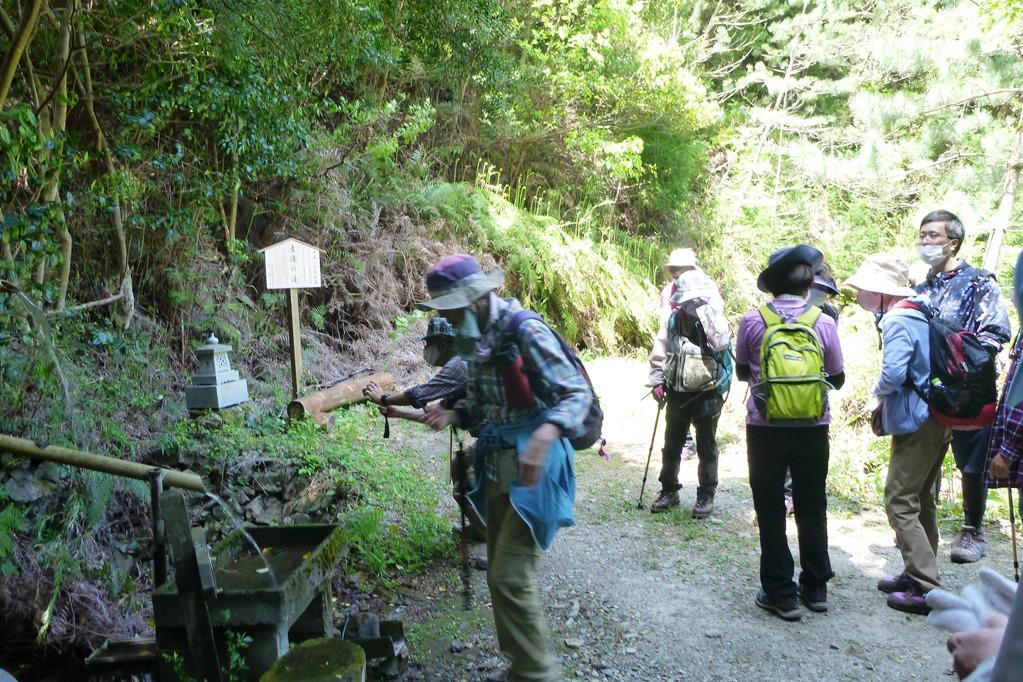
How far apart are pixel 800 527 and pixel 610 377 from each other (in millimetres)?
7528

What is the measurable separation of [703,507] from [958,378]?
2.47m

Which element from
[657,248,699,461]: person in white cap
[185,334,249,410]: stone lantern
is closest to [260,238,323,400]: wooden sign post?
[185,334,249,410]: stone lantern

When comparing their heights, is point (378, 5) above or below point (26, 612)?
above

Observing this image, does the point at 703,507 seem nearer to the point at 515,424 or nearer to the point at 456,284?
the point at 515,424

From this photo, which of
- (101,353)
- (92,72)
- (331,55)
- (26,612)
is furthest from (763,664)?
(92,72)

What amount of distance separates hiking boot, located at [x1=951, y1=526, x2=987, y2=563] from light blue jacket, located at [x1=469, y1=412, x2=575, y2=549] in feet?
11.9

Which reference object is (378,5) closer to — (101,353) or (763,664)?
(101,353)

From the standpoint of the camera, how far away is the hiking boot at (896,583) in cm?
466

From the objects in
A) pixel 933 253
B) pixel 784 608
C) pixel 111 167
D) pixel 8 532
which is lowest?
pixel 784 608

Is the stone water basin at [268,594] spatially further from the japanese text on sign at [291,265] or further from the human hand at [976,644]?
the japanese text on sign at [291,265]

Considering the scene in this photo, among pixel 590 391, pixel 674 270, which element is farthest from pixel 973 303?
pixel 590 391

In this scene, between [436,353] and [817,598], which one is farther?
[817,598]

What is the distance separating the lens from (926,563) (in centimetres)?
446

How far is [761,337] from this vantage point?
175 inches
